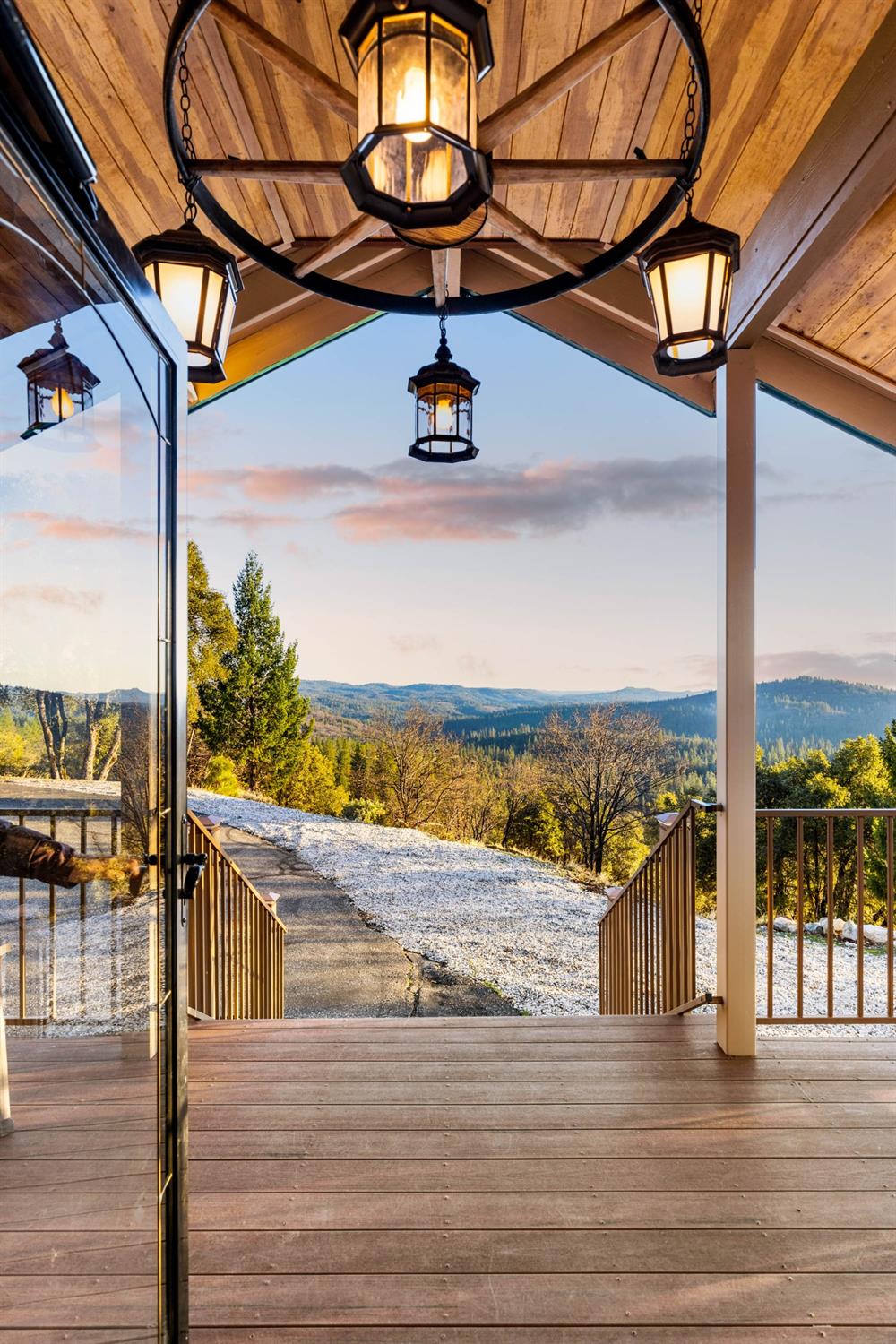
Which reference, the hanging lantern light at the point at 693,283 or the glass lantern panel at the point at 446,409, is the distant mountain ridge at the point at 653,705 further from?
the hanging lantern light at the point at 693,283

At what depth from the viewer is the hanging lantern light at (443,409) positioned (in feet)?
10.4

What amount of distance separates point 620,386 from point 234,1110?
7.56 meters

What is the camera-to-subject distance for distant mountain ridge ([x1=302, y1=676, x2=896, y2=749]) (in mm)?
6582

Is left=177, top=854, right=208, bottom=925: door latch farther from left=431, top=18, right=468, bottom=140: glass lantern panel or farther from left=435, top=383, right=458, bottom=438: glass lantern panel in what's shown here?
left=435, top=383, right=458, bottom=438: glass lantern panel

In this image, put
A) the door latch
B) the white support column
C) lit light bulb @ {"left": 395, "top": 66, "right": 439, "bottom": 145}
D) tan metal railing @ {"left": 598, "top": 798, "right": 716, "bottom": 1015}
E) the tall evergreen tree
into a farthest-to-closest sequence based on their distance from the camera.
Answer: the tall evergreen tree → tan metal railing @ {"left": 598, "top": 798, "right": 716, "bottom": 1015} → the white support column → the door latch → lit light bulb @ {"left": 395, "top": 66, "right": 439, "bottom": 145}

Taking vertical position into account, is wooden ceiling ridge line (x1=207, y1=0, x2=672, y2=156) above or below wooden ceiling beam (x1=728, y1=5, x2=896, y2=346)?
below

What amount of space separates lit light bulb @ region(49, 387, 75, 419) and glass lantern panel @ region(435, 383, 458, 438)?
2353 millimetres

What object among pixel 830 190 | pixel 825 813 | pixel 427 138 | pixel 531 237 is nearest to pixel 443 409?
pixel 830 190

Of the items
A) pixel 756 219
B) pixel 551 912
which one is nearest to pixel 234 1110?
pixel 756 219

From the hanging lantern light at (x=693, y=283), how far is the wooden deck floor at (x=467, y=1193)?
1.73 metres

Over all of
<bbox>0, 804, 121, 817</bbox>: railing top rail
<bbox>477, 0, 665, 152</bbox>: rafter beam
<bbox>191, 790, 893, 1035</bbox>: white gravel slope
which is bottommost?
<bbox>191, 790, 893, 1035</bbox>: white gravel slope

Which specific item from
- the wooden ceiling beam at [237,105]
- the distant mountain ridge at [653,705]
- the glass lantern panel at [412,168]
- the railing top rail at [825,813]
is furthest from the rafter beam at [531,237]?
the distant mountain ridge at [653,705]

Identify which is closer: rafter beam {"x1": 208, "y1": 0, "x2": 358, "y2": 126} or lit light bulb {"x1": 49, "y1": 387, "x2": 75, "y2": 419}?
lit light bulb {"x1": 49, "y1": 387, "x2": 75, "y2": 419}

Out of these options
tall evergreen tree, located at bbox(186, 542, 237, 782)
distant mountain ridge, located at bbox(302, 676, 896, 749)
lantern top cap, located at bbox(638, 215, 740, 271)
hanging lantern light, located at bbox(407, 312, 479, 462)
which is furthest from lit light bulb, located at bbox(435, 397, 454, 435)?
distant mountain ridge, located at bbox(302, 676, 896, 749)
